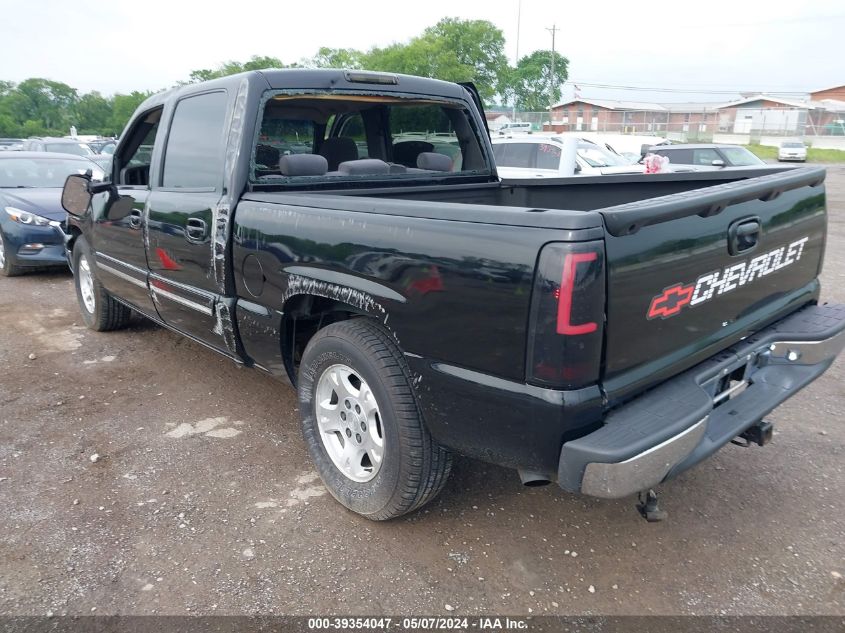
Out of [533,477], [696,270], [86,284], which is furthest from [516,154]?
[533,477]

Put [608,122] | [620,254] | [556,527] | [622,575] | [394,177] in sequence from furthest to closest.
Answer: [608,122] → [394,177] → [556,527] → [622,575] → [620,254]

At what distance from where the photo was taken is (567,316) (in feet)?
6.55

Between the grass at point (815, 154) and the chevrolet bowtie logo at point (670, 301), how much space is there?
125 ft

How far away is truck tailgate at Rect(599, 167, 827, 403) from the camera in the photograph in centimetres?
211

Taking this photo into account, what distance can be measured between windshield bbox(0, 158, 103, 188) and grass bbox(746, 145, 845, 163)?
35741mm

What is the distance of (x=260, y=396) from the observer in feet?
14.3

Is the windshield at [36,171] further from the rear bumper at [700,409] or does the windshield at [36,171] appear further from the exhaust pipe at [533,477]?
the rear bumper at [700,409]

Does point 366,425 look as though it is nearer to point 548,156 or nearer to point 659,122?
point 548,156

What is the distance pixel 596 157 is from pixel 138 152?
9.81 metres

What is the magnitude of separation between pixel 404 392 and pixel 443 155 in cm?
233

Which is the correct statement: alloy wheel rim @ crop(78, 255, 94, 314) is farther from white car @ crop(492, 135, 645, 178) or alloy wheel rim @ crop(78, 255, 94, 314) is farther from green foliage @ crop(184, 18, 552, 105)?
green foliage @ crop(184, 18, 552, 105)

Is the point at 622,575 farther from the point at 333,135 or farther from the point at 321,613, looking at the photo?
the point at 333,135

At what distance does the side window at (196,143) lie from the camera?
11.5 feet

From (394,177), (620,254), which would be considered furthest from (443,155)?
(620,254)
